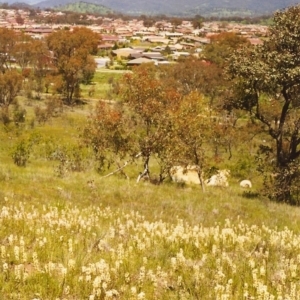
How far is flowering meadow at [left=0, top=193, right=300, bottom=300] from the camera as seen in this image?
502 centimetres

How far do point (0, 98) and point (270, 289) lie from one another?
190 feet

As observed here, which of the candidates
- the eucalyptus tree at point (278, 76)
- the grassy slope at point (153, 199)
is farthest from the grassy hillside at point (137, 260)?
the eucalyptus tree at point (278, 76)

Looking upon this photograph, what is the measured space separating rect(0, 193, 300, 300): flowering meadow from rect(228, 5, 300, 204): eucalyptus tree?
37.0 feet

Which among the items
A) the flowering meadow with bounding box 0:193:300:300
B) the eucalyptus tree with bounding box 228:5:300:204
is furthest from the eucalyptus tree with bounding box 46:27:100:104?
the flowering meadow with bounding box 0:193:300:300

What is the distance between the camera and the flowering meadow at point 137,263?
502cm

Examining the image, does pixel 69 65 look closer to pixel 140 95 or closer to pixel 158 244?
pixel 140 95

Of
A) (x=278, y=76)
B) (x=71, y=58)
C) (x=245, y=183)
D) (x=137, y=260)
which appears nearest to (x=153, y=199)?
(x=278, y=76)

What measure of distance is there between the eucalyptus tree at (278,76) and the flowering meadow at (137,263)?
11290 mm

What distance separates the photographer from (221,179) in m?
28.9

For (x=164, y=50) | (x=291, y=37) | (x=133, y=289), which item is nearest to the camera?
(x=133, y=289)

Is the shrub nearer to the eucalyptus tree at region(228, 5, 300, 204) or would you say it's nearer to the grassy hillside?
the eucalyptus tree at region(228, 5, 300, 204)

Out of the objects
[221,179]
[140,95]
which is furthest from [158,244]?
[221,179]

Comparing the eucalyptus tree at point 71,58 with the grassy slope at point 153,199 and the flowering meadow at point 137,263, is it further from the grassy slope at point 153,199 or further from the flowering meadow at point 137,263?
the flowering meadow at point 137,263

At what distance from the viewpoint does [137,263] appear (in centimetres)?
599
